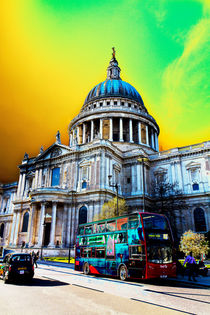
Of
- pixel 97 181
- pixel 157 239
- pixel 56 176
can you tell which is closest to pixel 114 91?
pixel 56 176

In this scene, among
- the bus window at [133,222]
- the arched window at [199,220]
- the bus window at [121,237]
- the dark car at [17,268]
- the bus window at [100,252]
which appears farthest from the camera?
the arched window at [199,220]

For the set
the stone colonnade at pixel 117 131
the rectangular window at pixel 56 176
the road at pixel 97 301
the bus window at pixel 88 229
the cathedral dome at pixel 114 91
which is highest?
the cathedral dome at pixel 114 91

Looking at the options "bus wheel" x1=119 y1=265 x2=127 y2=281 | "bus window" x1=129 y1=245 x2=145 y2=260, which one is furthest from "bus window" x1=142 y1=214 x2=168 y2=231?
"bus wheel" x1=119 y1=265 x2=127 y2=281

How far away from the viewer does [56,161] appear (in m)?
47.5

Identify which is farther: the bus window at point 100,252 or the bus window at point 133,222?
the bus window at point 100,252

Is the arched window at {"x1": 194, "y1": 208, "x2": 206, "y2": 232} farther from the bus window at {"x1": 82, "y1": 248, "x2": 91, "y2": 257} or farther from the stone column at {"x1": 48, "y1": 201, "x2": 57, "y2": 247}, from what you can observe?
the bus window at {"x1": 82, "y1": 248, "x2": 91, "y2": 257}

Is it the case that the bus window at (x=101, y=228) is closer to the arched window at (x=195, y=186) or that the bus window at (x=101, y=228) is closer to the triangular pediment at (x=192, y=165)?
the arched window at (x=195, y=186)

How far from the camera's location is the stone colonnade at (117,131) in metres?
57.7

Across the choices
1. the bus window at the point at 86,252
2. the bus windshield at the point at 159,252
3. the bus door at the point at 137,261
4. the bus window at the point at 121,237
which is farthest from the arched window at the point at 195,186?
the bus door at the point at 137,261

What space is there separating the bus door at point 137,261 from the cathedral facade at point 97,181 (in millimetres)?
16993

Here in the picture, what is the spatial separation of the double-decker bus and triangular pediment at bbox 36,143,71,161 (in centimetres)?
2958

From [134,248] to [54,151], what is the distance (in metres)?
36.2

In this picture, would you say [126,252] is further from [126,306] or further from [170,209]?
[170,209]

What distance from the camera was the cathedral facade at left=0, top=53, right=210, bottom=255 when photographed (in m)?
39.3
